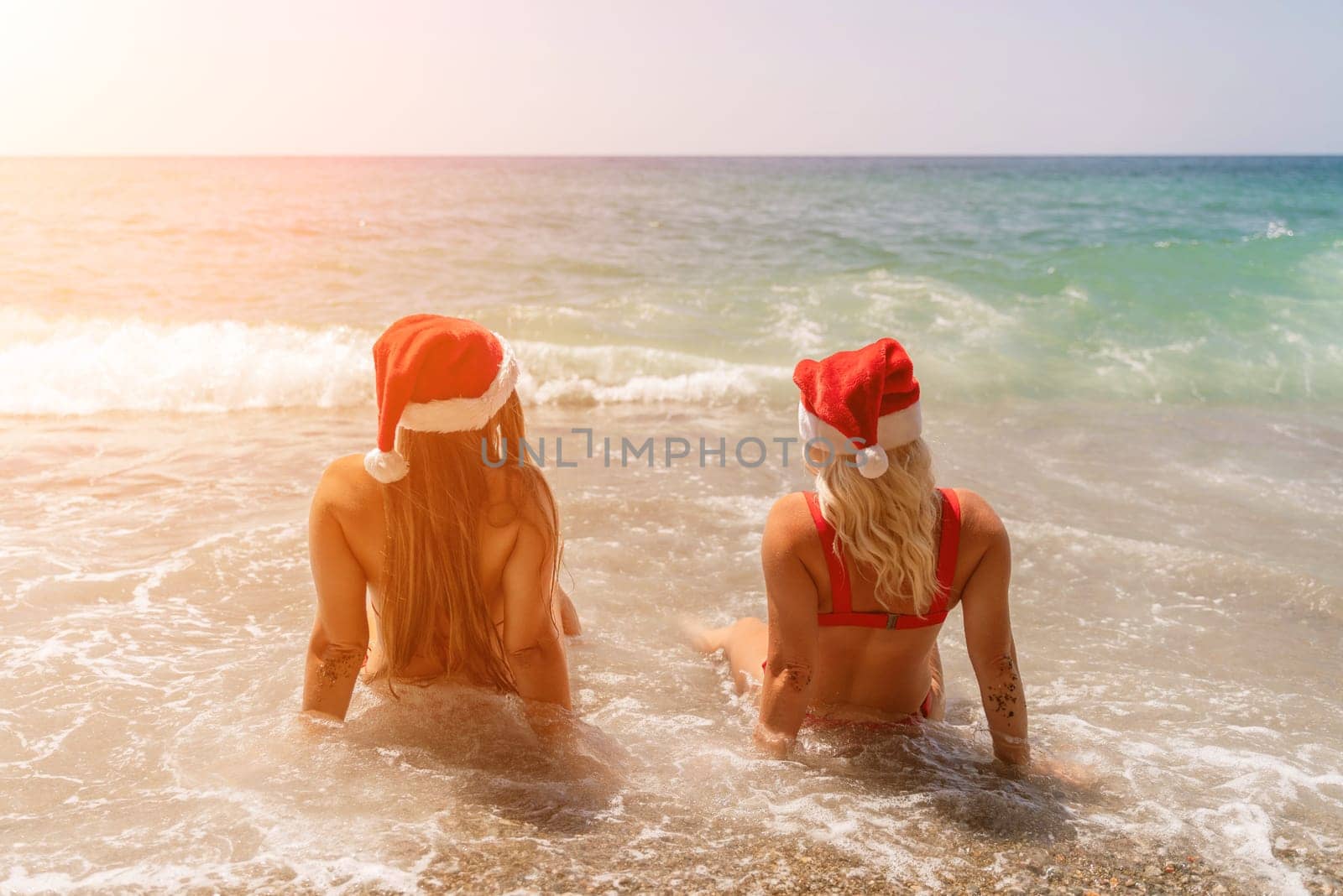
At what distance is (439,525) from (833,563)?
3.84 ft

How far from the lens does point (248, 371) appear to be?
9.48 meters

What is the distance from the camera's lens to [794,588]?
3.02 metres

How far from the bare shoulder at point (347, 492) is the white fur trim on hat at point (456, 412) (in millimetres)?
158

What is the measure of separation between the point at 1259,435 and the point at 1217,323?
521cm

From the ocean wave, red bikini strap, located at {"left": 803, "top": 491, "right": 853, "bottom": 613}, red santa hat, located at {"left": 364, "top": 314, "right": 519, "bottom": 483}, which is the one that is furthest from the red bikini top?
the ocean wave

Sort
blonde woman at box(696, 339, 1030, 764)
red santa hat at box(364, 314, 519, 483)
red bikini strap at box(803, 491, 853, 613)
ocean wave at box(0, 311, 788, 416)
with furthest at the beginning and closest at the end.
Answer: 1. ocean wave at box(0, 311, 788, 416)
2. red bikini strap at box(803, 491, 853, 613)
3. blonde woman at box(696, 339, 1030, 764)
4. red santa hat at box(364, 314, 519, 483)

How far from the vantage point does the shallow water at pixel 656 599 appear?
2889 millimetres

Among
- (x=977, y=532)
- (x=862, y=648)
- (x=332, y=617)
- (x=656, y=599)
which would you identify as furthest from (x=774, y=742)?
(x=656, y=599)

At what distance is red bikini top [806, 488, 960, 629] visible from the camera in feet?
9.85

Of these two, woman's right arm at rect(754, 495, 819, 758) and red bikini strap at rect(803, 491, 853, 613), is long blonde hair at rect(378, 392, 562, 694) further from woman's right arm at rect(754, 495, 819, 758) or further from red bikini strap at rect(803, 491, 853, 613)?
red bikini strap at rect(803, 491, 853, 613)

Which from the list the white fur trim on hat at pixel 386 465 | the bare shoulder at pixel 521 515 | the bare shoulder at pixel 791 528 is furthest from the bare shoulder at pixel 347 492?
the bare shoulder at pixel 791 528

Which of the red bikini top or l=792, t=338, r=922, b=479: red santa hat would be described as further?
the red bikini top

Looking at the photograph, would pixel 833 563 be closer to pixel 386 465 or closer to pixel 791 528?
pixel 791 528

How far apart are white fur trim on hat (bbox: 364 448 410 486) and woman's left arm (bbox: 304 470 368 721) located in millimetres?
170
